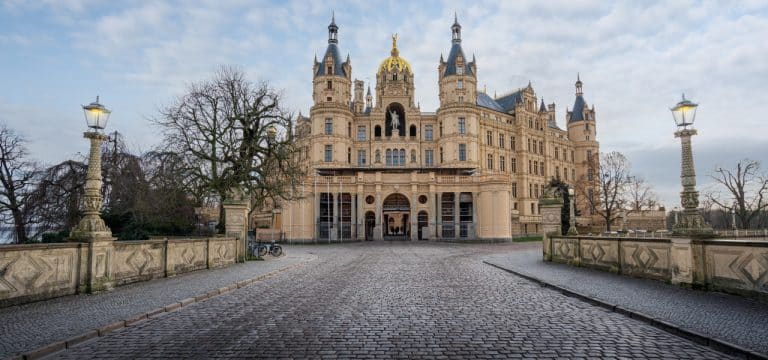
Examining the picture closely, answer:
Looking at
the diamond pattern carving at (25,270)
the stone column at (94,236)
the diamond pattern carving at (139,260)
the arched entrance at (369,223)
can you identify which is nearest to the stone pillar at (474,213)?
the arched entrance at (369,223)

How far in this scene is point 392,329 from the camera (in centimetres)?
734

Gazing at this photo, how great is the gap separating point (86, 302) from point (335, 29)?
2376 inches

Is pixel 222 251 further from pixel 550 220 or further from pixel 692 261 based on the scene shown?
pixel 692 261

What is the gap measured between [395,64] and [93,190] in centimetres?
6036

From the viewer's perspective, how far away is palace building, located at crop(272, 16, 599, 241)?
167ft

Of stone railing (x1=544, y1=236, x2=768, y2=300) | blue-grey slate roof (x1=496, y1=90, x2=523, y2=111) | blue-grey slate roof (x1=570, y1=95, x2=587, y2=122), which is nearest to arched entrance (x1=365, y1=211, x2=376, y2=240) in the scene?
blue-grey slate roof (x1=496, y1=90, x2=523, y2=111)

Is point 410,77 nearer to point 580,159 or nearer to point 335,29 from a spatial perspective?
point 335,29

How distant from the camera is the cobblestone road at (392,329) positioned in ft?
19.8

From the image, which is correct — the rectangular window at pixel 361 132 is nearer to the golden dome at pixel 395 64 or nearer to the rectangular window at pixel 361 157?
the rectangular window at pixel 361 157

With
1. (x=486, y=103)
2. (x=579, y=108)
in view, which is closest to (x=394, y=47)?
(x=486, y=103)

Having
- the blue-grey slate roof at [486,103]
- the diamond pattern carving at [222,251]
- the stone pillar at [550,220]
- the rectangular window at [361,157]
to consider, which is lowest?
the diamond pattern carving at [222,251]

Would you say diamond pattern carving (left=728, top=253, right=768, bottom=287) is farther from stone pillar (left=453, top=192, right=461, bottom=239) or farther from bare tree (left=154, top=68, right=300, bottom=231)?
stone pillar (left=453, top=192, right=461, bottom=239)

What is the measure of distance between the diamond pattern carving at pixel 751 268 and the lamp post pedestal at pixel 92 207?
15187 millimetres

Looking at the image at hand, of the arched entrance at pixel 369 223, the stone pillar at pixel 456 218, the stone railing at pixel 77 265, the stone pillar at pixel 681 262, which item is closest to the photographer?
the stone railing at pixel 77 265
